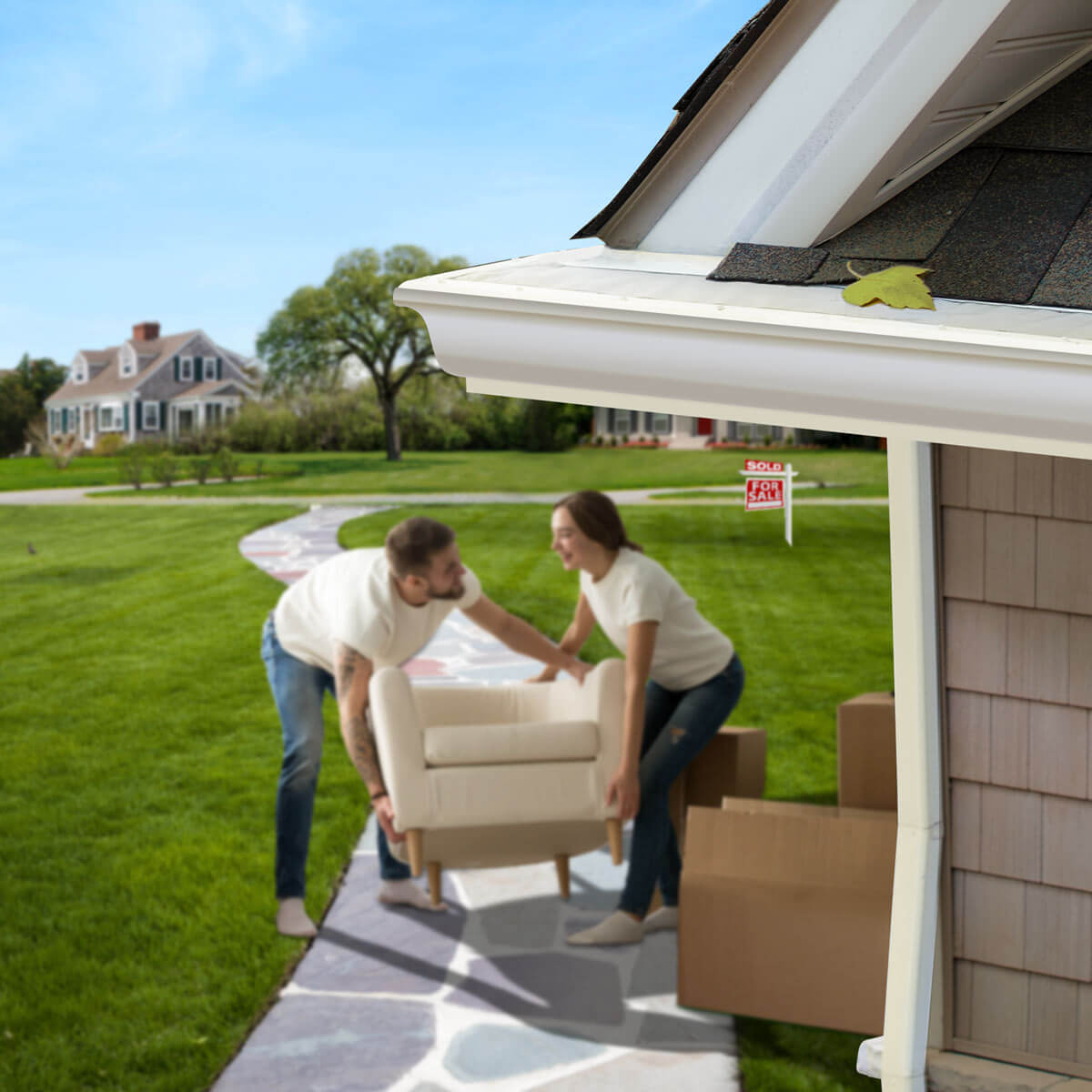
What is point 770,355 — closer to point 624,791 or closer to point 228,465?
point 624,791

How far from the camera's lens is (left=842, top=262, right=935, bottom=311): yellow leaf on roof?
1.37 meters

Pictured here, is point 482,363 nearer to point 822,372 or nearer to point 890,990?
point 822,372

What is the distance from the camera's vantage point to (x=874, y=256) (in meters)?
1.53

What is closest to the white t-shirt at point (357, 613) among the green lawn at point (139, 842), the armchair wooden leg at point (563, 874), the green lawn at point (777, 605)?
the armchair wooden leg at point (563, 874)

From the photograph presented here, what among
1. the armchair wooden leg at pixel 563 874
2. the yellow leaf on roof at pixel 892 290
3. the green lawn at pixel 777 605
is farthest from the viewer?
the armchair wooden leg at pixel 563 874

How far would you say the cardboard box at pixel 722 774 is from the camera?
435 cm

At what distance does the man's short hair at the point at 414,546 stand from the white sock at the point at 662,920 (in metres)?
1.58

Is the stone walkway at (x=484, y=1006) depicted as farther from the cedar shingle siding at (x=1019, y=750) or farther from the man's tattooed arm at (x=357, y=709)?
the cedar shingle siding at (x=1019, y=750)

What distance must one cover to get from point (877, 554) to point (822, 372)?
45.2 ft

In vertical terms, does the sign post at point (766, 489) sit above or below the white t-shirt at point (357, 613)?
above

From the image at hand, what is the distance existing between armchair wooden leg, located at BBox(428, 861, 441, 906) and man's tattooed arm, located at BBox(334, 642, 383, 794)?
326mm

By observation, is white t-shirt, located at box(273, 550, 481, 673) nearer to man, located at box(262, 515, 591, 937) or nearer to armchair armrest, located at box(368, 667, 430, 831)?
man, located at box(262, 515, 591, 937)

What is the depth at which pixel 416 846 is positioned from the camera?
11.8 ft

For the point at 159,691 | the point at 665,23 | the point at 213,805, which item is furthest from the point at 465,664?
the point at 665,23
